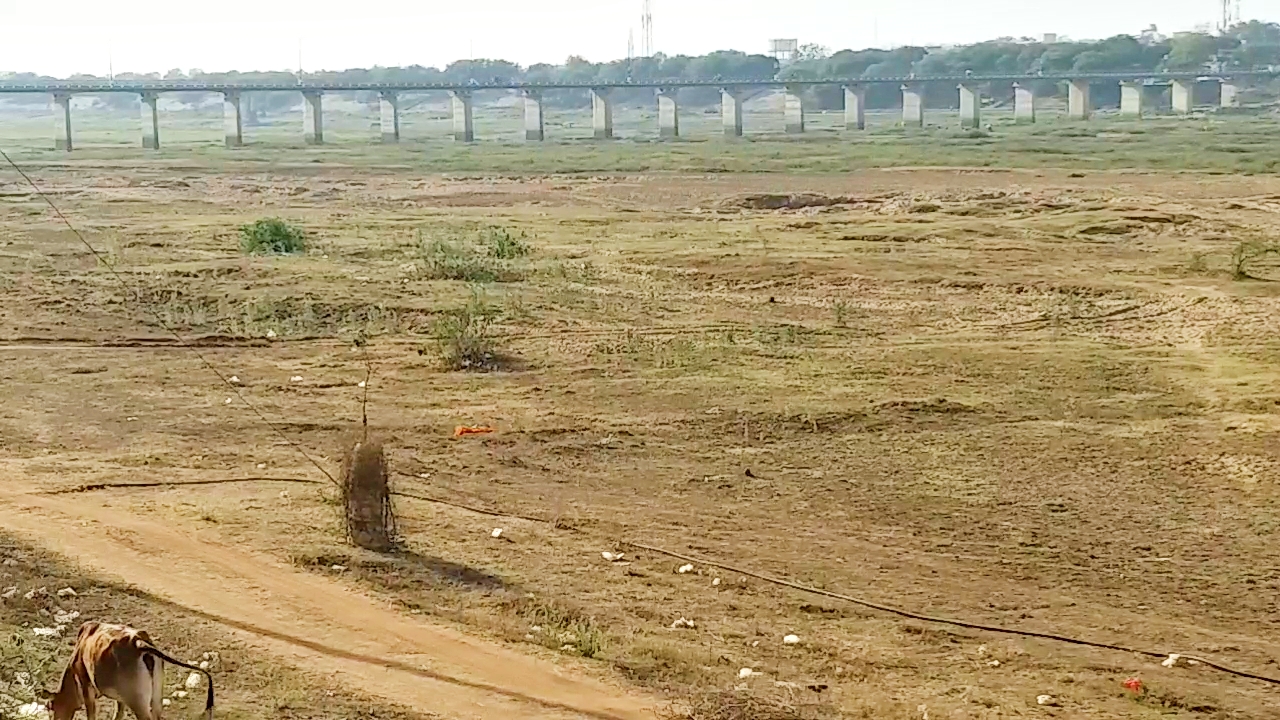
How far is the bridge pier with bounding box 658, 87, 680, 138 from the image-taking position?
107188mm

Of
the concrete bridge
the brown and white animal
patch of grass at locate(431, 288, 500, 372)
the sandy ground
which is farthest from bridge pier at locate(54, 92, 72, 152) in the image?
the brown and white animal

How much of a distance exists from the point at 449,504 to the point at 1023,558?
202 inches

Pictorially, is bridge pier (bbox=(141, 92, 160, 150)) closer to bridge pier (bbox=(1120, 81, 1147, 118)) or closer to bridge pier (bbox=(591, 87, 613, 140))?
bridge pier (bbox=(591, 87, 613, 140))

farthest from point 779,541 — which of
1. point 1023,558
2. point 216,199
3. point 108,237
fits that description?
point 216,199

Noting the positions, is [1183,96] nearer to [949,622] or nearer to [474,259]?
[474,259]

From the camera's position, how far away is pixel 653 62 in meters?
175

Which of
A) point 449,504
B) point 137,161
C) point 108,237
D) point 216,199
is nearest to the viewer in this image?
point 449,504

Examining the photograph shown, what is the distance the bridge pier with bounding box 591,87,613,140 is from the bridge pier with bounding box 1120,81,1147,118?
113 feet

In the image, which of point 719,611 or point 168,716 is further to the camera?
point 719,611

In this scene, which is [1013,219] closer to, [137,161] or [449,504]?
[449,504]

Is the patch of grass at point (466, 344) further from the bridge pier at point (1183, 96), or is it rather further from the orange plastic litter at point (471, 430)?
the bridge pier at point (1183, 96)

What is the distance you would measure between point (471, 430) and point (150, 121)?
89.3 m

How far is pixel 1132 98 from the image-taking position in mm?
114375

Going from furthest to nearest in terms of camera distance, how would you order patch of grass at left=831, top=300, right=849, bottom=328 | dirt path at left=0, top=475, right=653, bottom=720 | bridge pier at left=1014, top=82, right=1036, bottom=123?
bridge pier at left=1014, top=82, right=1036, bottom=123 → patch of grass at left=831, top=300, right=849, bottom=328 → dirt path at left=0, top=475, right=653, bottom=720
